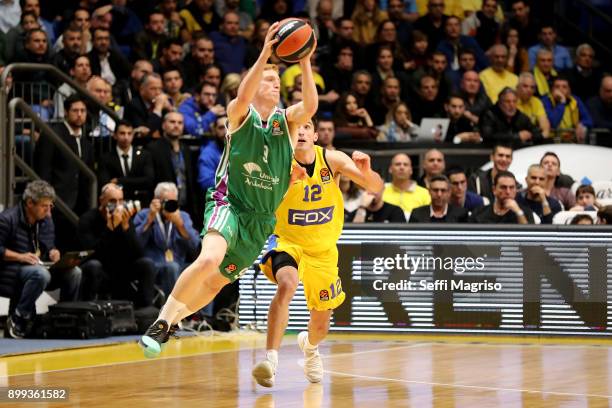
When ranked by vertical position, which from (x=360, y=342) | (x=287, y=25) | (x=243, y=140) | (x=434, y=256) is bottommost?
(x=360, y=342)

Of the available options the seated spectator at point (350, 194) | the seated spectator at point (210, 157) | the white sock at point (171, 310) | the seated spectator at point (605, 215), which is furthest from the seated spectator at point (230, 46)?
the white sock at point (171, 310)

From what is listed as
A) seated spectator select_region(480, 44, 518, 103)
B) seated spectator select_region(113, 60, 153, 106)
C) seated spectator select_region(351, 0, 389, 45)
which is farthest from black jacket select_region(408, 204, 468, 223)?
seated spectator select_region(351, 0, 389, 45)

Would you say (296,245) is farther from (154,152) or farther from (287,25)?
(154,152)

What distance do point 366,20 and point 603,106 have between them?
3522 mm

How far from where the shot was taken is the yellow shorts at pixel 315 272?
9961 millimetres

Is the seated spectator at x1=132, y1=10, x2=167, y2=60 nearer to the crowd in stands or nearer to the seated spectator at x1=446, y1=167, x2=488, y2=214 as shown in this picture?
the crowd in stands

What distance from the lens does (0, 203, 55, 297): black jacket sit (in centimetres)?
1302

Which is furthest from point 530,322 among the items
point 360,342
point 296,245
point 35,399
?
point 35,399

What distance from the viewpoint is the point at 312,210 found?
10.3 metres

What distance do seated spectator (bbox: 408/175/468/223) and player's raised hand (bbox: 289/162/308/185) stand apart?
3.94 metres

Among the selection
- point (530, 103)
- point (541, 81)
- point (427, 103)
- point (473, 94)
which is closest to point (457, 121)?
point (427, 103)

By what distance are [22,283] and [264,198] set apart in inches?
184

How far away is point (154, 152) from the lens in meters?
14.8

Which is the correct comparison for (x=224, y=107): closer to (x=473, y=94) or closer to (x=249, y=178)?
(x=473, y=94)
